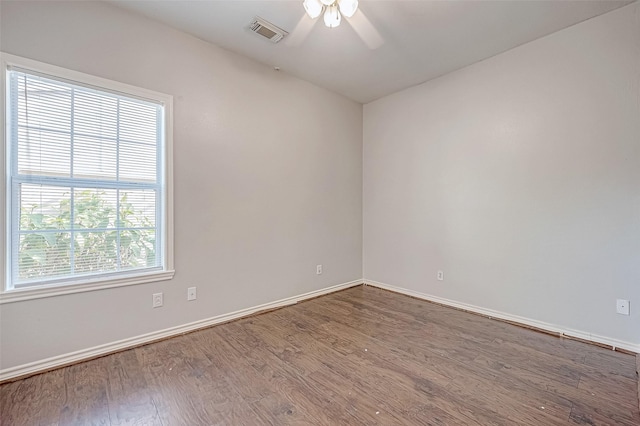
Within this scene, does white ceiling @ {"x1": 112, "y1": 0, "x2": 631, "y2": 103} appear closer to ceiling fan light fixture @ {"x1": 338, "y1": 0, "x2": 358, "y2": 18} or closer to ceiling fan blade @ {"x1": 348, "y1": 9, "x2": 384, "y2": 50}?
A: ceiling fan blade @ {"x1": 348, "y1": 9, "x2": 384, "y2": 50}

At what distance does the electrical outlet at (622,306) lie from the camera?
229 cm

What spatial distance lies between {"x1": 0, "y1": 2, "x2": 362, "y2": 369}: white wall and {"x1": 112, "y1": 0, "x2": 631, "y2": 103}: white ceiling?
22cm

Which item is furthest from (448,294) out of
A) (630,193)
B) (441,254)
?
(630,193)

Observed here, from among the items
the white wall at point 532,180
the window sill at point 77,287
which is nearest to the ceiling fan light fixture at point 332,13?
the white wall at point 532,180

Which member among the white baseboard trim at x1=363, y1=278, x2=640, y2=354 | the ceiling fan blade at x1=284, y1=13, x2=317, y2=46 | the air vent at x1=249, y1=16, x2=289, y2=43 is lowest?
the white baseboard trim at x1=363, y1=278, x2=640, y2=354

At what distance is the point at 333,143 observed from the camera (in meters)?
3.96

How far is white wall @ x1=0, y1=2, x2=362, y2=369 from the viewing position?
2039mm

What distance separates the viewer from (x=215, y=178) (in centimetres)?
283

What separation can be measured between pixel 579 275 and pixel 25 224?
4.47 metres

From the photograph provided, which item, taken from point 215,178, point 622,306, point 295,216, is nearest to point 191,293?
point 215,178

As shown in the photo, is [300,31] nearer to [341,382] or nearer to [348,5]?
[348,5]

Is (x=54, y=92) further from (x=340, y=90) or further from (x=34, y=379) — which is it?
(x=340, y=90)

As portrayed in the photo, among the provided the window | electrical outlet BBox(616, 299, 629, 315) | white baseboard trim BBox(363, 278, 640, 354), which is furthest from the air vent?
electrical outlet BBox(616, 299, 629, 315)

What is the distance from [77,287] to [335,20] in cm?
277
